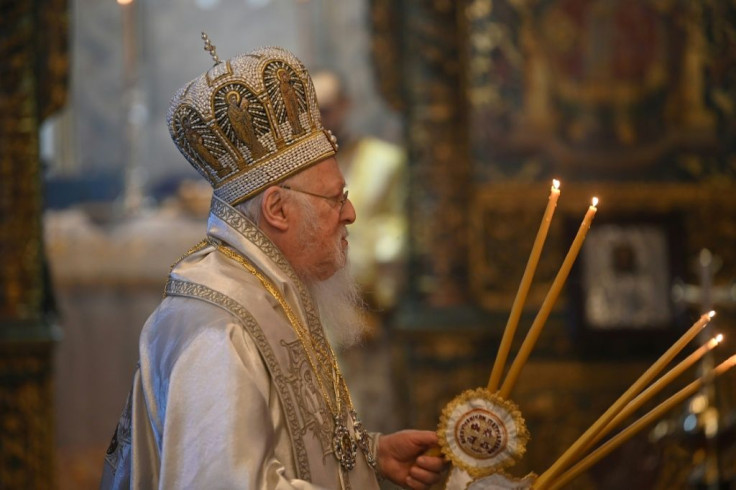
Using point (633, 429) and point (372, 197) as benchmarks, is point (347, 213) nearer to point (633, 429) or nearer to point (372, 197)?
point (633, 429)

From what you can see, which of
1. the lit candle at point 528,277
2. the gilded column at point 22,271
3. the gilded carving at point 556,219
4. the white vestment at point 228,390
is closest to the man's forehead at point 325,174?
the white vestment at point 228,390

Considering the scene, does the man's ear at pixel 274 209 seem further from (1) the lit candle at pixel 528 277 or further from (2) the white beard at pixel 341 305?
(1) the lit candle at pixel 528 277

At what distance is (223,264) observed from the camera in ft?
9.30

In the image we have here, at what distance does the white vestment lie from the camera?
253cm

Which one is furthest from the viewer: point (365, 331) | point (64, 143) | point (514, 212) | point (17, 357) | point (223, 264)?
point (64, 143)

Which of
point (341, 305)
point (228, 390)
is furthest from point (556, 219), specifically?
point (228, 390)

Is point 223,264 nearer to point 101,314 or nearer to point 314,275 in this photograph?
point 314,275

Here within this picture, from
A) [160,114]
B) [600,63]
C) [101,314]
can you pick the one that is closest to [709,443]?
[600,63]

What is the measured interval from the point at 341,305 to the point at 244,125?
55cm

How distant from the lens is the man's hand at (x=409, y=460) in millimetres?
2963

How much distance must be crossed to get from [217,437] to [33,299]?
150 inches

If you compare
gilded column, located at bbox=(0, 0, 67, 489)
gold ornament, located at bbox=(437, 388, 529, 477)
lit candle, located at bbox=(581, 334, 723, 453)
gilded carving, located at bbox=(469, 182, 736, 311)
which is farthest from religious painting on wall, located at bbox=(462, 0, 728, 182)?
lit candle, located at bbox=(581, 334, 723, 453)

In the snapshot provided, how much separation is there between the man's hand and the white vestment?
3.8 inches

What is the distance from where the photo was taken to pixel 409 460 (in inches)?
120
